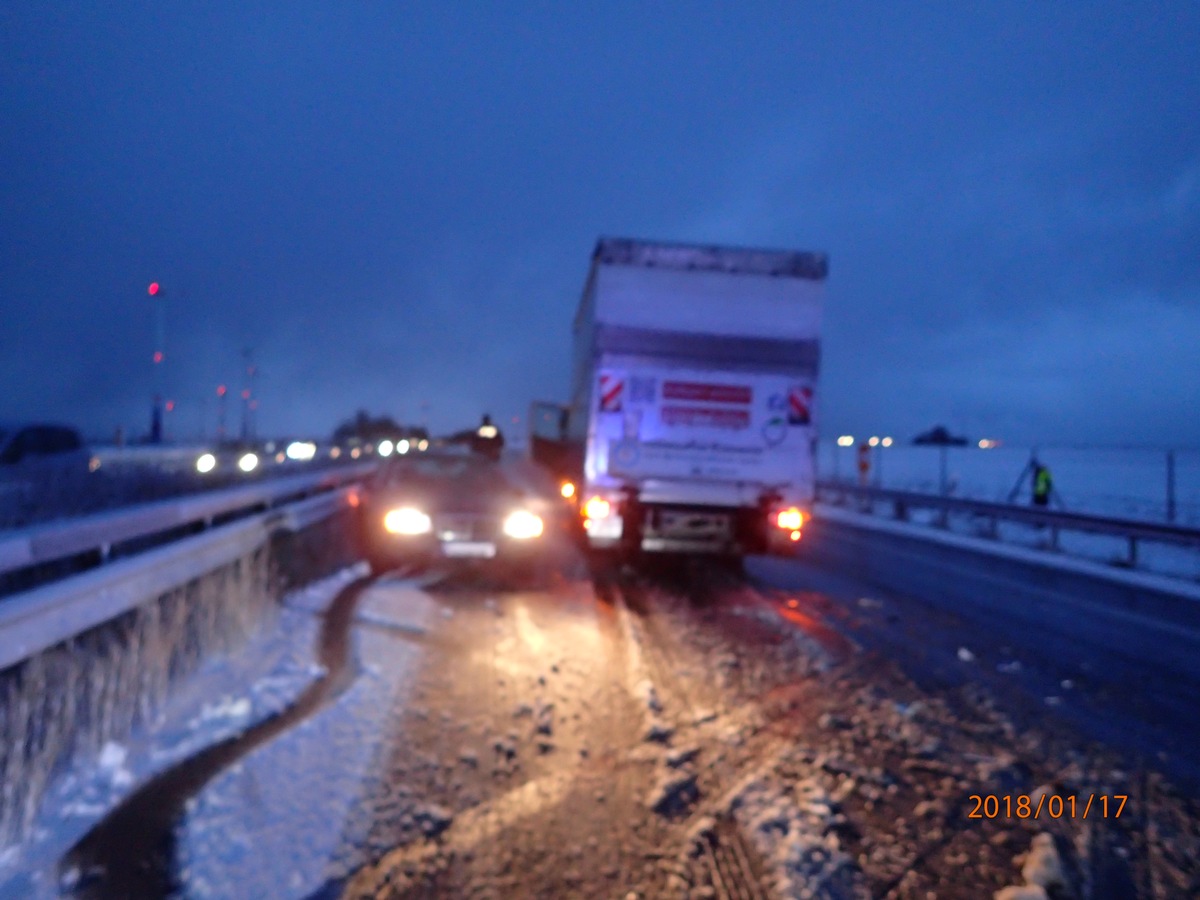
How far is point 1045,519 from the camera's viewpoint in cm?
1903

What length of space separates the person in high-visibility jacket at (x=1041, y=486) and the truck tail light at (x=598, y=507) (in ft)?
49.9

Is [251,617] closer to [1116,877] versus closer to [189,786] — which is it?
[189,786]

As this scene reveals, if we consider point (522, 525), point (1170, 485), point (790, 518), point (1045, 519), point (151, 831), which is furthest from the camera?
point (1170, 485)

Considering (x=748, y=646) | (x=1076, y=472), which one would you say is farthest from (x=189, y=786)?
(x=1076, y=472)

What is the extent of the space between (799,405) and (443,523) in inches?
181

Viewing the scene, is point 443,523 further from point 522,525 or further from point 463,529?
point 522,525

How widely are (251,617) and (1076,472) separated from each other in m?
37.9

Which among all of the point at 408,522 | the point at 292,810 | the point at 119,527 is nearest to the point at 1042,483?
the point at 408,522

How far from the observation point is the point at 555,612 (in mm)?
10273

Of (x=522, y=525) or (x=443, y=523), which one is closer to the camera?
(x=443, y=523)

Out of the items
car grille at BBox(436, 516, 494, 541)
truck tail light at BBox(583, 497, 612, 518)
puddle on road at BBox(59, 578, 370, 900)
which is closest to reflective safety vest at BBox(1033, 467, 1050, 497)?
truck tail light at BBox(583, 497, 612, 518)

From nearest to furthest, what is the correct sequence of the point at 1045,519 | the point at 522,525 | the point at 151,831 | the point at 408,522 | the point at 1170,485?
the point at 151,831 < the point at 408,522 < the point at 522,525 < the point at 1045,519 < the point at 1170,485

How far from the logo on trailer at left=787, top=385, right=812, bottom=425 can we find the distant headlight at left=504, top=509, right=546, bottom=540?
3.36 meters
